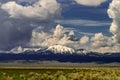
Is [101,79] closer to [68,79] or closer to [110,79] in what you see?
[110,79]

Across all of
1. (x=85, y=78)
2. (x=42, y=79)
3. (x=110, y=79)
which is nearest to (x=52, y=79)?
(x=42, y=79)

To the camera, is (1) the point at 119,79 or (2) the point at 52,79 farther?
(2) the point at 52,79

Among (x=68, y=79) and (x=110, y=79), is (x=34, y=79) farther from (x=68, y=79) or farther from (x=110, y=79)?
(x=110, y=79)

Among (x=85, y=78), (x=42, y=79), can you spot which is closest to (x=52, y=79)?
(x=42, y=79)

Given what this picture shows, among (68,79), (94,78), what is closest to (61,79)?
(68,79)

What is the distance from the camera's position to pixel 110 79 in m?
90.9

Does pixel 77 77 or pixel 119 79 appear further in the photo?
pixel 77 77

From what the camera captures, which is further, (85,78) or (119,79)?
(85,78)

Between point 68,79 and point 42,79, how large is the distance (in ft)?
22.6

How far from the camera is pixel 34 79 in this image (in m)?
93.6

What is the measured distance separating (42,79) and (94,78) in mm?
13119

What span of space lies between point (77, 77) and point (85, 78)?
7.65 feet

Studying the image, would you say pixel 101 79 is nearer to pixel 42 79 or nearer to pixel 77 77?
pixel 77 77

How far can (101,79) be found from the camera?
9231 centimetres
